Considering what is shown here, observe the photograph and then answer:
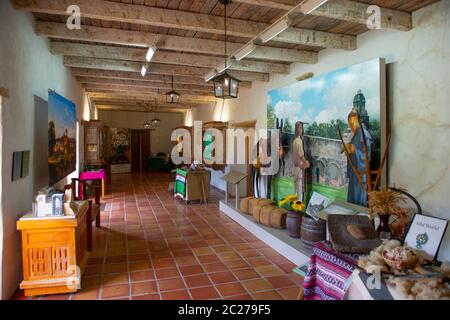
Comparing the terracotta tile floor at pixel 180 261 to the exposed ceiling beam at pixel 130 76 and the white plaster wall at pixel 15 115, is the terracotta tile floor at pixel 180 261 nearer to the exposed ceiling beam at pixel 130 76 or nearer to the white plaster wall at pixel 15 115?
the white plaster wall at pixel 15 115

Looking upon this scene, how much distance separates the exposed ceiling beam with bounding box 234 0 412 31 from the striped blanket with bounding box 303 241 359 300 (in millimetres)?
2329

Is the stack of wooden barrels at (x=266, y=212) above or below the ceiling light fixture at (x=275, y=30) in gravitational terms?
below

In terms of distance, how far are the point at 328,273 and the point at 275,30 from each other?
8.79ft

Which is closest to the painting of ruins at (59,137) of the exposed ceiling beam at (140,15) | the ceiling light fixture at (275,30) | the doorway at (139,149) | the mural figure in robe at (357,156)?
the exposed ceiling beam at (140,15)

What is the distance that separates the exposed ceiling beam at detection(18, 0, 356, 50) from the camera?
3.11 meters

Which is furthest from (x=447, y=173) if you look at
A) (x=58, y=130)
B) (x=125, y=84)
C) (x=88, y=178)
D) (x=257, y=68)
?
(x=88, y=178)

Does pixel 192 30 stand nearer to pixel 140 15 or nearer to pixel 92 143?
pixel 140 15

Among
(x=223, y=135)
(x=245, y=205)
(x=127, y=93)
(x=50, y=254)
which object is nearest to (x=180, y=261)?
→ (x=50, y=254)

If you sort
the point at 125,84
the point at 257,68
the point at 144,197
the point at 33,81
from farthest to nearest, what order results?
the point at 144,197 → the point at 125,84 → the point at 257,68 → the point at 33,81

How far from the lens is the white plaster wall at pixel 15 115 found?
2809 millimetres

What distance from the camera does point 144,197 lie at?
8391mm

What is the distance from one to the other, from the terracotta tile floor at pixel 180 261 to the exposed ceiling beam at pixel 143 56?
298cm

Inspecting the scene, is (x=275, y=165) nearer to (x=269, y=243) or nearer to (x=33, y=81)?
(x=269, y=243)

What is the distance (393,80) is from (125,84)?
6.09 meters
